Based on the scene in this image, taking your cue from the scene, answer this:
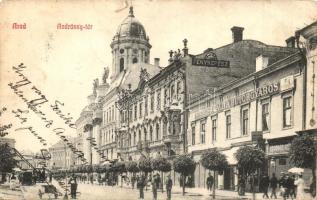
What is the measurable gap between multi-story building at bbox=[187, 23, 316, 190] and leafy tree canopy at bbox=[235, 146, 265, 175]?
5.44 feet

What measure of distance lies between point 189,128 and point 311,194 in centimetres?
1736

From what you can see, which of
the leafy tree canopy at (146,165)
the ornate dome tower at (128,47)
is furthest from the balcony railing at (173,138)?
the ornate dome tower at (128,47)

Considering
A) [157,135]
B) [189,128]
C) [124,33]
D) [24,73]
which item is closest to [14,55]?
[24,73]

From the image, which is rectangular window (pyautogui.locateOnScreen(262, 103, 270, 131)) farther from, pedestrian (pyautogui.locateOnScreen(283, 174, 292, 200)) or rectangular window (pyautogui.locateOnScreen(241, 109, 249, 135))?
pedestrian (pyautogui.locateOnScreen(283, 174, 292, 200))

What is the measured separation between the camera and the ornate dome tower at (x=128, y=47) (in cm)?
6794

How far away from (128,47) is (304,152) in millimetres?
50870

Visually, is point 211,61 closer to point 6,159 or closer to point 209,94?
point 209,94

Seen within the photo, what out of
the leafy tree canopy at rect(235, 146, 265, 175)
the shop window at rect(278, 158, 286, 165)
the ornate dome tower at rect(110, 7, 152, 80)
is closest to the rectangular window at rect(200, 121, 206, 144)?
the shop window at rect(278, 158, 286, 165)

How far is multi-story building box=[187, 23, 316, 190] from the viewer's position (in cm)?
2348

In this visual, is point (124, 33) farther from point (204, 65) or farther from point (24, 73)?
point (24, 73)

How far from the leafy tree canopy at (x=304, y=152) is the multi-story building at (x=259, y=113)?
317 centimetres

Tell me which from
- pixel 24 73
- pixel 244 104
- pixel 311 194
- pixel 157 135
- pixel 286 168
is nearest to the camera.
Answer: pixel 311 194

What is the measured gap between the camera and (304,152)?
19156 millimetres

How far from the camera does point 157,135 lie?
4409 centimetres
